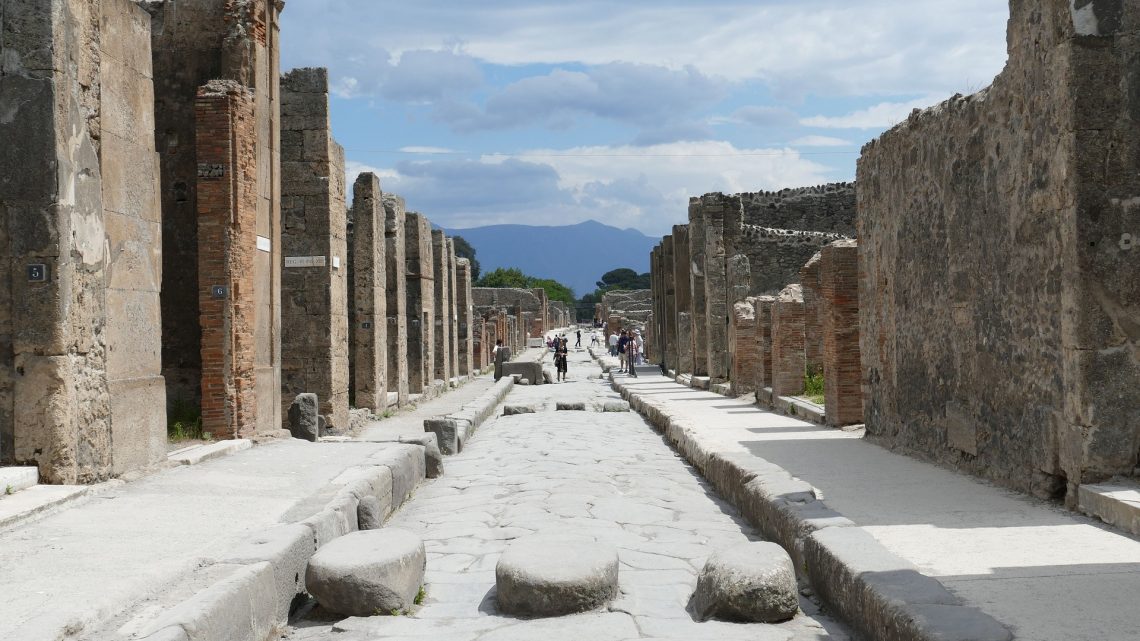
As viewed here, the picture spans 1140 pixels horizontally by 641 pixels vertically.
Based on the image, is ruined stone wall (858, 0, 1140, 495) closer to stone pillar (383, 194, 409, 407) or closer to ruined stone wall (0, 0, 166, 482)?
ruined stone wall (0, 0, 166, 482)

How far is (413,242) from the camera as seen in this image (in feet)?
67.6

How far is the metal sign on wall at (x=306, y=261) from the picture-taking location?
43.0 ft

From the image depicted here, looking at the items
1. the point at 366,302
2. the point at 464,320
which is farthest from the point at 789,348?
the point at 464,320

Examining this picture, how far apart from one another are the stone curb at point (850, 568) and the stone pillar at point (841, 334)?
383cm

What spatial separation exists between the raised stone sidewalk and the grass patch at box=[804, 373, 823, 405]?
204 inches

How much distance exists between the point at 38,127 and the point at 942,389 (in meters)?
6.52

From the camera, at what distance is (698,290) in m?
22.1

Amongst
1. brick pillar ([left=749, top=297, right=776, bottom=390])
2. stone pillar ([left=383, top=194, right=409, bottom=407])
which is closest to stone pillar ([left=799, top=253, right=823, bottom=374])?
brick pillar ([left=749, top=297, right=776, bottom=390])

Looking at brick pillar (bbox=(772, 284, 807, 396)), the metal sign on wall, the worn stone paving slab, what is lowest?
the worn stone paving slab

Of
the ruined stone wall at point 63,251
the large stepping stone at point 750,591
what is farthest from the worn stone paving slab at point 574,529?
the ruined stone wall at point 63,251

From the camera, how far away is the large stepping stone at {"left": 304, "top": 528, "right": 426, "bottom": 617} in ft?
15.2

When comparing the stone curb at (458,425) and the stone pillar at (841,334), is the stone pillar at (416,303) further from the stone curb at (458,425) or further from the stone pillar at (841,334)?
the stone pillar at (841,334)

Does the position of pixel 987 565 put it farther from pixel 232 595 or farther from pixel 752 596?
pixel 232 595

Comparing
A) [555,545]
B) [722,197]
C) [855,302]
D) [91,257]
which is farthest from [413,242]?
[555,545]
